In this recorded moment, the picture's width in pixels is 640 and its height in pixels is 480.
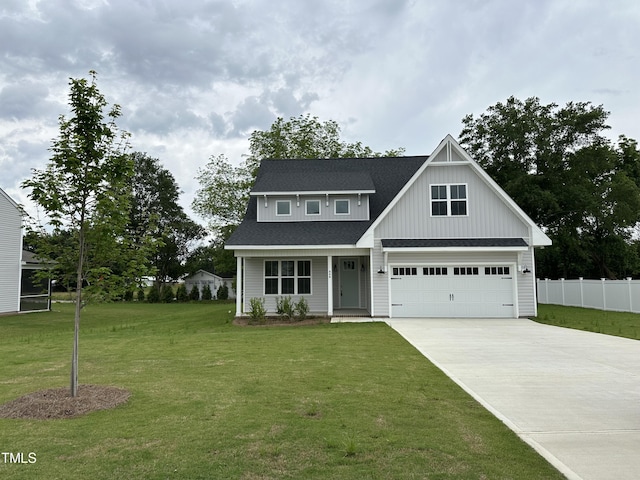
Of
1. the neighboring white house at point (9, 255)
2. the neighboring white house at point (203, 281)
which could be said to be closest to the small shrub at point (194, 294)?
the neighboring white house at point (203, 281)

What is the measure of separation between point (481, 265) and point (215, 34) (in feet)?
43.5

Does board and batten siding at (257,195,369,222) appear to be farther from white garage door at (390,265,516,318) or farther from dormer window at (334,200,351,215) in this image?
white garage door at (390,265,516,318)

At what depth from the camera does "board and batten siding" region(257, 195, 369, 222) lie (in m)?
20.1

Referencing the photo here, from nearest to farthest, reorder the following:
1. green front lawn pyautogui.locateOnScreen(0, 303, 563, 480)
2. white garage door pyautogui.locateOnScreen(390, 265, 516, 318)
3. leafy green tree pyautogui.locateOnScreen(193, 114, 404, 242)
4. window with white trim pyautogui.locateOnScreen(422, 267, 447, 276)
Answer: green front lawn pyautogui.locateOnScreen(0, 303, 563, 480), white garage door pyautogui.locateOnScreen(390, 265, 516, 318), window with white trim pyautogui.locateOnScreen(422, 267, 447, 276), leafy green tree pyautogui.locateOnScreen(193, 114, 404, 242)

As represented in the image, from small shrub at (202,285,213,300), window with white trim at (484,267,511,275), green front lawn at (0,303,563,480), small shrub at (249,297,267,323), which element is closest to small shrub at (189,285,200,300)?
small shrub at (202,285,213,300)

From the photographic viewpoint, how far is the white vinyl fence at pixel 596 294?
19.9 metres

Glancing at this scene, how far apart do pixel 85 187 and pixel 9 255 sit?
24998mm

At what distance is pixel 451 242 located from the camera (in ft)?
58.1

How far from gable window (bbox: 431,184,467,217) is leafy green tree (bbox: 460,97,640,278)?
1400 cm

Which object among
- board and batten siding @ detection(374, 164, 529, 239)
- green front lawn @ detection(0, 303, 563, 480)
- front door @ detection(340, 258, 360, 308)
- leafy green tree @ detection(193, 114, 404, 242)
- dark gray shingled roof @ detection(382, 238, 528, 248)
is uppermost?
leafy green tree @ detection(193, 114, 404, 242)

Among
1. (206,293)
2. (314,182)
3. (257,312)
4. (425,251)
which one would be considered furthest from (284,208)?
(206,293)

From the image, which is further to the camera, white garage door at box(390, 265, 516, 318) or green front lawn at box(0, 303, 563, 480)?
white garage door at box(390, 265, 516, 318)

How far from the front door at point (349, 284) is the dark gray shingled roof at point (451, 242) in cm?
290

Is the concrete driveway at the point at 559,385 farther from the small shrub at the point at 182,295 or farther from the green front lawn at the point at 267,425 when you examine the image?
the small shrub at the point at 182,295
